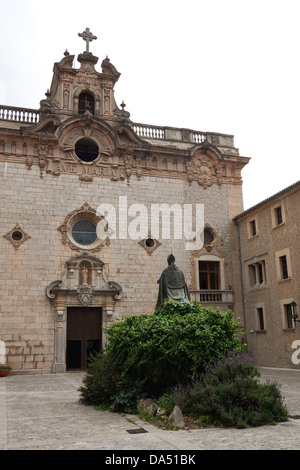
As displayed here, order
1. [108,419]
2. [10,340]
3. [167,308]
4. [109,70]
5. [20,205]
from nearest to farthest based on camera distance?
1. [108,419]
2. [167,308]
3. [10,340]
4. [20,205]
5. [109,70]

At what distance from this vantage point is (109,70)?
81.1ft

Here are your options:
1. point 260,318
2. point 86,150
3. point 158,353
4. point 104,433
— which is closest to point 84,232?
point 86,150

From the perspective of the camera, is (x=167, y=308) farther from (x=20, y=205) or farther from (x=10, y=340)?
(x=20, y=205)

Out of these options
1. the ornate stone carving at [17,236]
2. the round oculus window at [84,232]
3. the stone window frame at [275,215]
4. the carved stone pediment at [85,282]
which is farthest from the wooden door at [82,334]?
the stone window frame at [275,215]

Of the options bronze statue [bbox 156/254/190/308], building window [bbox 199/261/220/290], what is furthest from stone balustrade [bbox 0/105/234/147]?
bronze statue [bbox 156/254/190/308]

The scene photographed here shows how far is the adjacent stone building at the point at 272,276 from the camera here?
2023cm

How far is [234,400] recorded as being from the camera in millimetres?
8102

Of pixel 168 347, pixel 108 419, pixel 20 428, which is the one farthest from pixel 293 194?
pixel 20 428

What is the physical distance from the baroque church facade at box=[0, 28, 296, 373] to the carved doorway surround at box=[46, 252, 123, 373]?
49 millimetres

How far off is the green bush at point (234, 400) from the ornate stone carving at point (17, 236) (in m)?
14.3

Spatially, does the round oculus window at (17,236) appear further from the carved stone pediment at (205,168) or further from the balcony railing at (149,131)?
the carved stone pediment at (205,168)

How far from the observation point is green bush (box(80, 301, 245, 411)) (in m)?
9.14

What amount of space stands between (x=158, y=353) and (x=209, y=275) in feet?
49.8
